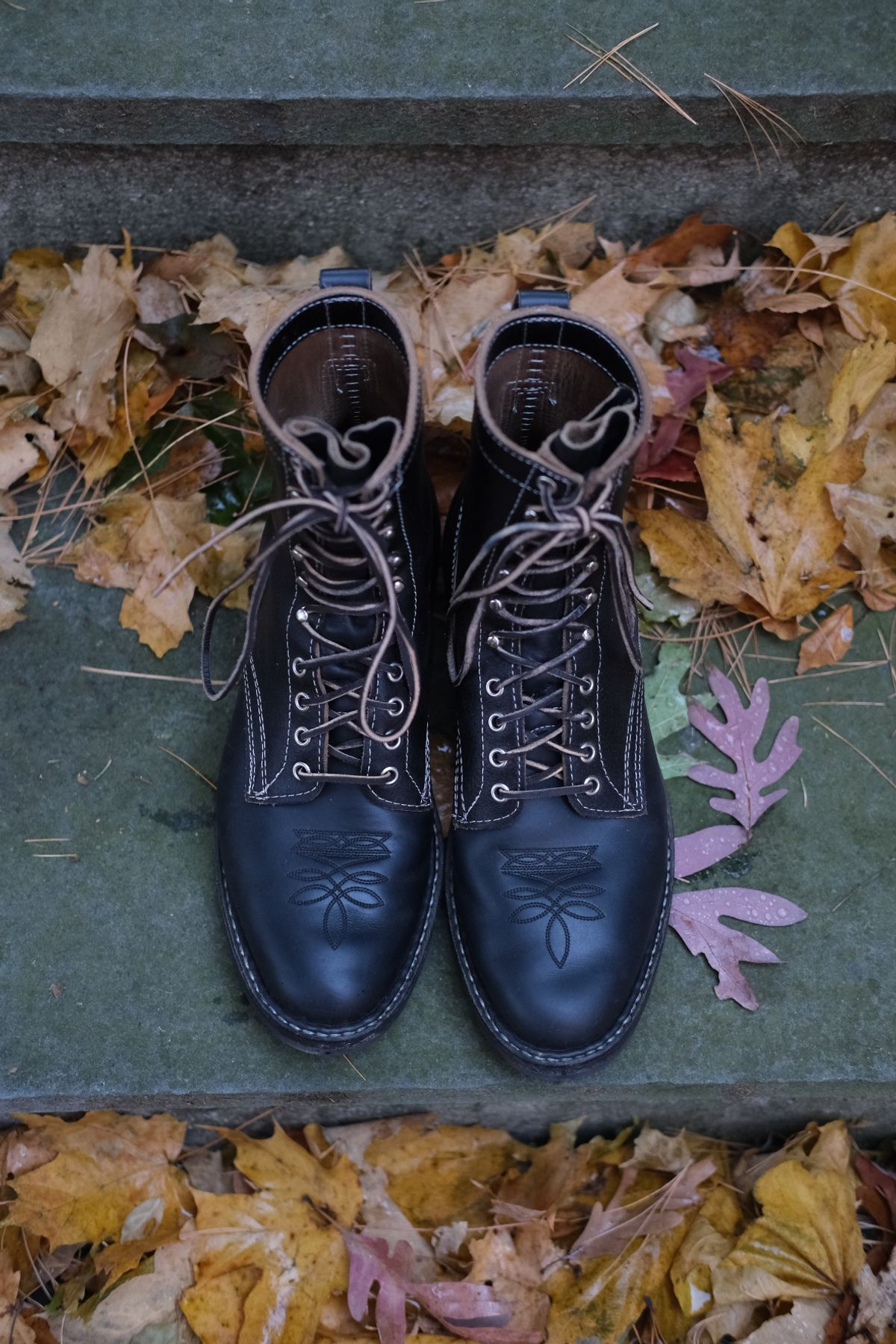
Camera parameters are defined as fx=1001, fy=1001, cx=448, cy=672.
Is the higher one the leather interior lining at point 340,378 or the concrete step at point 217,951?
the leather interior lining at point 340,378

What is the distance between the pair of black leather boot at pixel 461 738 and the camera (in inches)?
46.9

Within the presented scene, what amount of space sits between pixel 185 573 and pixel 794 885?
1.02m

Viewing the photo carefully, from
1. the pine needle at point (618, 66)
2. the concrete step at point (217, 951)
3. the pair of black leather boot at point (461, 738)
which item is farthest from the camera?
the pine needle at point (618, 66)

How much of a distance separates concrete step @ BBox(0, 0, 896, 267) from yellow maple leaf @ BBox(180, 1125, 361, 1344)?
1.45m

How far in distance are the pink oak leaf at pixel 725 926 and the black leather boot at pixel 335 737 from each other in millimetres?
354

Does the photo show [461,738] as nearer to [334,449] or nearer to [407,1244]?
[334,449]

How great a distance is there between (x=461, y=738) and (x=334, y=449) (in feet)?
1.55

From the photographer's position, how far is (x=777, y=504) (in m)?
1.52

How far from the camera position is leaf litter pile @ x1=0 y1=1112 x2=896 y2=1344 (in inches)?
55.7

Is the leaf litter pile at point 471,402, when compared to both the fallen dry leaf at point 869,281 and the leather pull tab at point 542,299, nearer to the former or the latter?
the fallen dry leaf at point 869,281

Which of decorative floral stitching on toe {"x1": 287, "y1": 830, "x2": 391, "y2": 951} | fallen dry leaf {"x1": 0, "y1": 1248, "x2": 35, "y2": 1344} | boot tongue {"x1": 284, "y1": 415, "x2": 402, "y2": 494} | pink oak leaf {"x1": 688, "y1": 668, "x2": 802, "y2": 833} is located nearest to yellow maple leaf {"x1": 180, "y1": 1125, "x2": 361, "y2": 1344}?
fallen dry leaf {"x1": 0, "y1": 1248, "x2": 35, "y2": 1344}

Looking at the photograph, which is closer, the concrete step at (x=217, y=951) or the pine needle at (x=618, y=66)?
the concrete step at (x=217, y=951)

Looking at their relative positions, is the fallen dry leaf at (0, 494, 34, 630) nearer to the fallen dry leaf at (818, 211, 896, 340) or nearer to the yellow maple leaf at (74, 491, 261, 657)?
the yellow maple leaf at (74, 491, 261, 657)

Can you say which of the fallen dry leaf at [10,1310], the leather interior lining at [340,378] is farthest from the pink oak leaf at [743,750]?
the fallen dry leaf at [10,1310]
